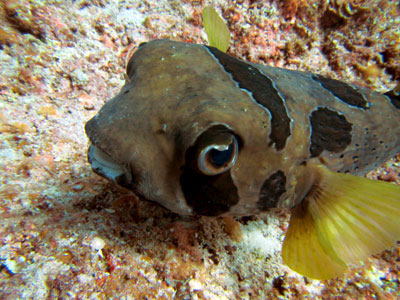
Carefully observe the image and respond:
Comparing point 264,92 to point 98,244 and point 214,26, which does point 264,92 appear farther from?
point 98,244

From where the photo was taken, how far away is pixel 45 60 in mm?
2576

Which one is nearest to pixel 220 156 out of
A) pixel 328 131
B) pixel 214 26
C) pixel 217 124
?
pixel 217 124

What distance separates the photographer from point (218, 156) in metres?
1.33

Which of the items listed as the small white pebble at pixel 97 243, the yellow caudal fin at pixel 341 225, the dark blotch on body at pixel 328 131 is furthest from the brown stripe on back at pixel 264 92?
the small white pebble at pixel 97 243

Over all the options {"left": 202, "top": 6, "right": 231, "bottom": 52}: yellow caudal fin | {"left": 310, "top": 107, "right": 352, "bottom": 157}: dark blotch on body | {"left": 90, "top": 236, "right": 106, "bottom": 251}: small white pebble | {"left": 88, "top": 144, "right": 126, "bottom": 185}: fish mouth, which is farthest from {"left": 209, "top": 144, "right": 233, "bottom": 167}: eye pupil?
{"left": 202, "top": 6, "right": 231, "bottom": 52}: yellow caudal fin

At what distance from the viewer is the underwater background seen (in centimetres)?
146

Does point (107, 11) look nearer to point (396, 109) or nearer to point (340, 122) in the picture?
point (340, 122)

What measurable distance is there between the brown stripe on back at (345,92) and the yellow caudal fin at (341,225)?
769 millimetres

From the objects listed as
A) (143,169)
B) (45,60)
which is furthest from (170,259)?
(45,60)

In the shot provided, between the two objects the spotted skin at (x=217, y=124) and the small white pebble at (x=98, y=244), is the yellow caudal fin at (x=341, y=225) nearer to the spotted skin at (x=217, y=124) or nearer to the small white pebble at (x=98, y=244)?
the spotted skin at (x=217, y=124)

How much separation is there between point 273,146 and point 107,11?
2853 mm

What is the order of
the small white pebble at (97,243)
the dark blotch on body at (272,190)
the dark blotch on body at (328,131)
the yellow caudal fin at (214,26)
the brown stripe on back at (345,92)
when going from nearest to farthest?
the small white pebble at (97,243)
the dark blotch on body at (272,190)
the dark blotch on body at (328,131)
the brown stripe on back at (345,92)
the yellow caudal fin at (214,26)

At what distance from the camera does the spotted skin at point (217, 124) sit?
136cm

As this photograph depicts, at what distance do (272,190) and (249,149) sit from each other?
0.40 metres
